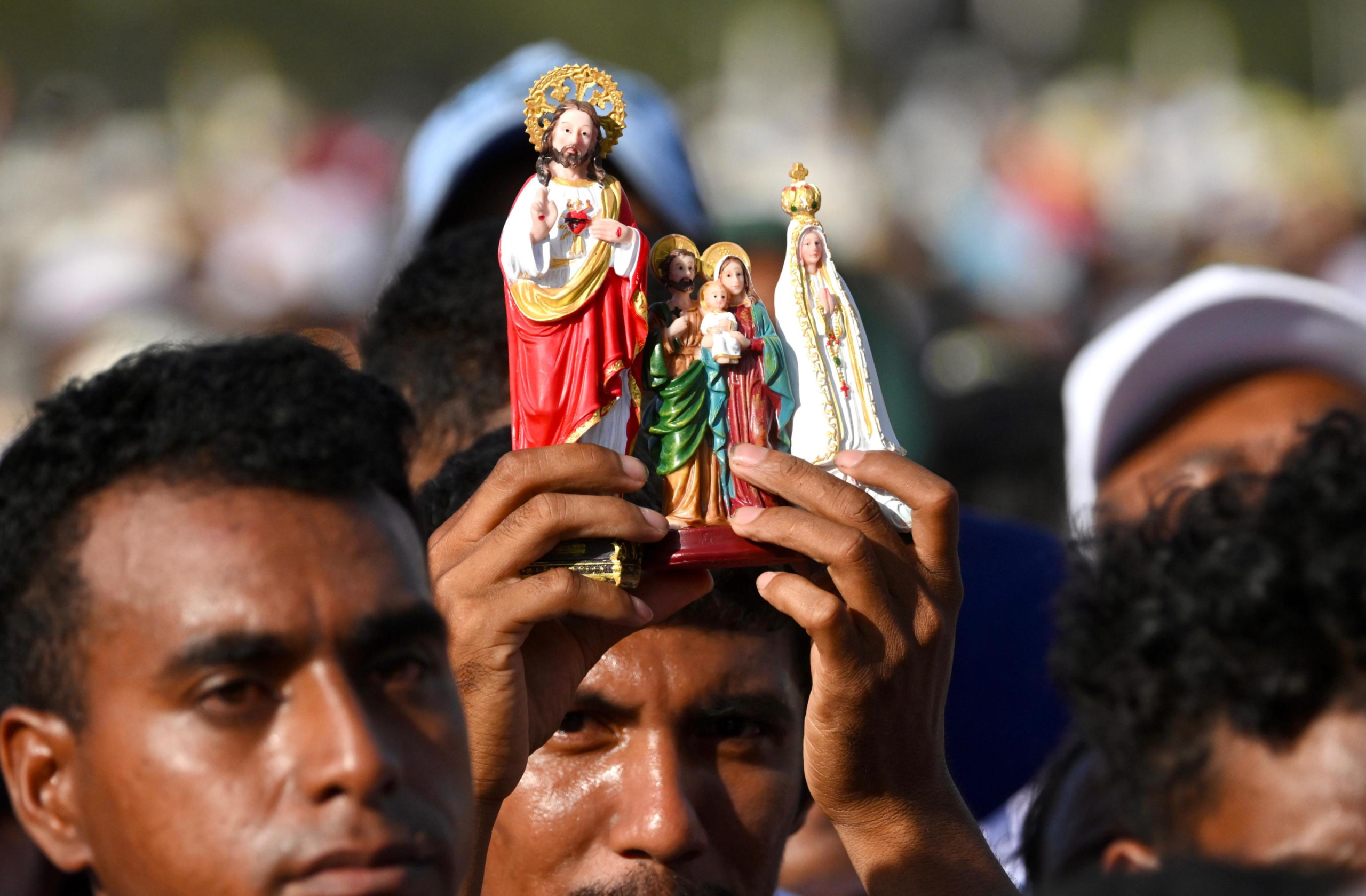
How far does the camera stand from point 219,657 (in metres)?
2.18

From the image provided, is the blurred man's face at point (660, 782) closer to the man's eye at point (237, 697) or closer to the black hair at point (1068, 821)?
the black hair at point (1068, 821)

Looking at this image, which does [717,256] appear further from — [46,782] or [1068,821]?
[46,782]

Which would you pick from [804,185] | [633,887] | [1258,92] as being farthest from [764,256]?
[1258,92]

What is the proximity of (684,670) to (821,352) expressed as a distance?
659 mm

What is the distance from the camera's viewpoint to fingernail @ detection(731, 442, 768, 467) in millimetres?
2902

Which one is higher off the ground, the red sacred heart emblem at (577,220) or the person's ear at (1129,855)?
the red sacred heart emblem at (577,220)

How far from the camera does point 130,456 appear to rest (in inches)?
91.9

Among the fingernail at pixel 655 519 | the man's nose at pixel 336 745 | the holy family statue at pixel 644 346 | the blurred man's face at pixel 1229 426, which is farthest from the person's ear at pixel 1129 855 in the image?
the blurred man's face at pixel 1229 426

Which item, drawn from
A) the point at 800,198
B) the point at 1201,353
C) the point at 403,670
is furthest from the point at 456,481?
the point at 1201,353

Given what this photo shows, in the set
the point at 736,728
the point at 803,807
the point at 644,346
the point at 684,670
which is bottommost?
the point at 803,807

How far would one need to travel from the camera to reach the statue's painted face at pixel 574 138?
3.00 meters

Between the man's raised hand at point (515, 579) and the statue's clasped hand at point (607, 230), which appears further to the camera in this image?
the statue's clasped hand at point (607, 230)

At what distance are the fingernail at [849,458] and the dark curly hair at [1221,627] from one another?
504mm

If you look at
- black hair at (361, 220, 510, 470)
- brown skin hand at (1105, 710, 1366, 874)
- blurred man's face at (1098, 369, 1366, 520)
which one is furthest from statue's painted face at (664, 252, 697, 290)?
blurred man's face at (1098, 369, 1366, 520)
